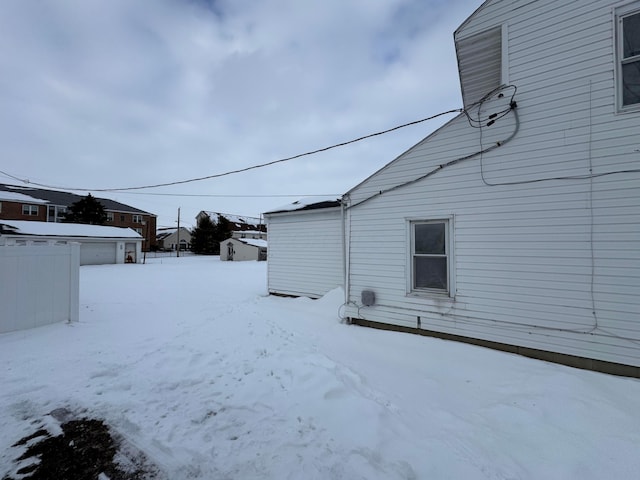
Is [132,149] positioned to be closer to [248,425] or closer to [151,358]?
[151,358]

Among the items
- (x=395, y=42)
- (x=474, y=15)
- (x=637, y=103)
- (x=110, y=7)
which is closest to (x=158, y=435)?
(x=637, y=103)

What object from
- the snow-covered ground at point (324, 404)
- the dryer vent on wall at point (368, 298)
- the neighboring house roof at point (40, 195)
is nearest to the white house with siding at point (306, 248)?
the dryer vent on wall at point (368, 298)

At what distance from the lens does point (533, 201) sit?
4.29m

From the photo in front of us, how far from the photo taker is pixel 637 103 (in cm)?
373

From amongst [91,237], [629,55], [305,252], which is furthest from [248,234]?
[629,55]

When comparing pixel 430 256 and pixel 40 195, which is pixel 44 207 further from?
pixel 430 256

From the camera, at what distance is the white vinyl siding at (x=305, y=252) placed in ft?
27.4

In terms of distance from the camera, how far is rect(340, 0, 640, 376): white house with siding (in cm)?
376

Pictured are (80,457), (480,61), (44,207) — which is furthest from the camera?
(44,207)

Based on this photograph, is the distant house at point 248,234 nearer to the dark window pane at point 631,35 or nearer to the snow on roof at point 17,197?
the snow on roof at point 17,197

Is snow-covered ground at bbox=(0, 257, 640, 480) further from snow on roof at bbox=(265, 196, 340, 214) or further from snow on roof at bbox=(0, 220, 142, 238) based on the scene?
snow on roof at bbox=(0, 220, 142, 238)

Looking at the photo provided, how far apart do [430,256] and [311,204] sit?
4656mm

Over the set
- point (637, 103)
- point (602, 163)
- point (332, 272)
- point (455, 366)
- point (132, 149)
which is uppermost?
point (132, 149)

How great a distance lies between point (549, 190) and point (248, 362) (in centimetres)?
529
